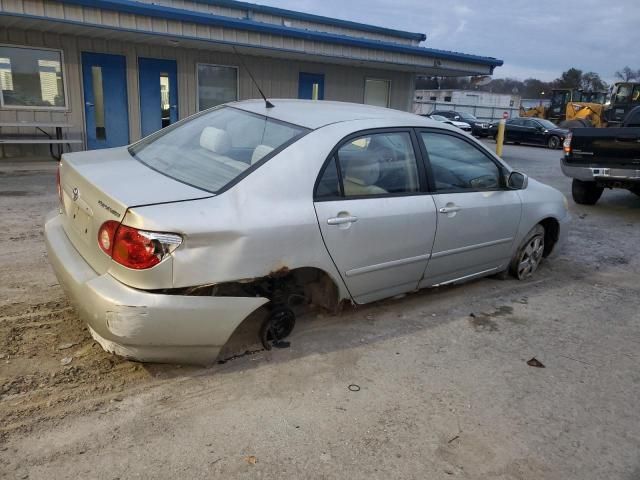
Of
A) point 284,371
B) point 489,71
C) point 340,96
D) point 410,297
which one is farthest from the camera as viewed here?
point 489,71

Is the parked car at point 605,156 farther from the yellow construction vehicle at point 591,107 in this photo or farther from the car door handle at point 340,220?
the yellow construction vehicle at point 591,107

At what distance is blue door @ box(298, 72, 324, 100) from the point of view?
581 inches

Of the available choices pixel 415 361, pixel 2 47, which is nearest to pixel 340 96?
pixel 2 47

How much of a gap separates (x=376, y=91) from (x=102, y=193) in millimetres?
14502

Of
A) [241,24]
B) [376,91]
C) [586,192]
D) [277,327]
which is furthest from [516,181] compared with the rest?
[376,91]

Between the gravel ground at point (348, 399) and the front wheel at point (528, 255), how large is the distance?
0.64m

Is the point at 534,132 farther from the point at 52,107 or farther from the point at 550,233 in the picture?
the point at 550,233

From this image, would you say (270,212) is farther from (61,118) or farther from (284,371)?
(61,118)

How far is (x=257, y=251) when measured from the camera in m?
2.99

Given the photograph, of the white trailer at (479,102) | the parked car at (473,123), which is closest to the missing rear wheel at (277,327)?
the parked car at (473,123)

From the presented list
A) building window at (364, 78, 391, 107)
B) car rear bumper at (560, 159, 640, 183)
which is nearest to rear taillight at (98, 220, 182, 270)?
car rear bumper at (560, 159, 640, 183)

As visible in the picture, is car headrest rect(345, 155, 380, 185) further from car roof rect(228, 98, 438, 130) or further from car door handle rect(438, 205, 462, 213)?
car door handle rect(438, 205, 462, 213)

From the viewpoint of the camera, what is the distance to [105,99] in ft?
39.0

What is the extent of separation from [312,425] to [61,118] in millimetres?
10986
